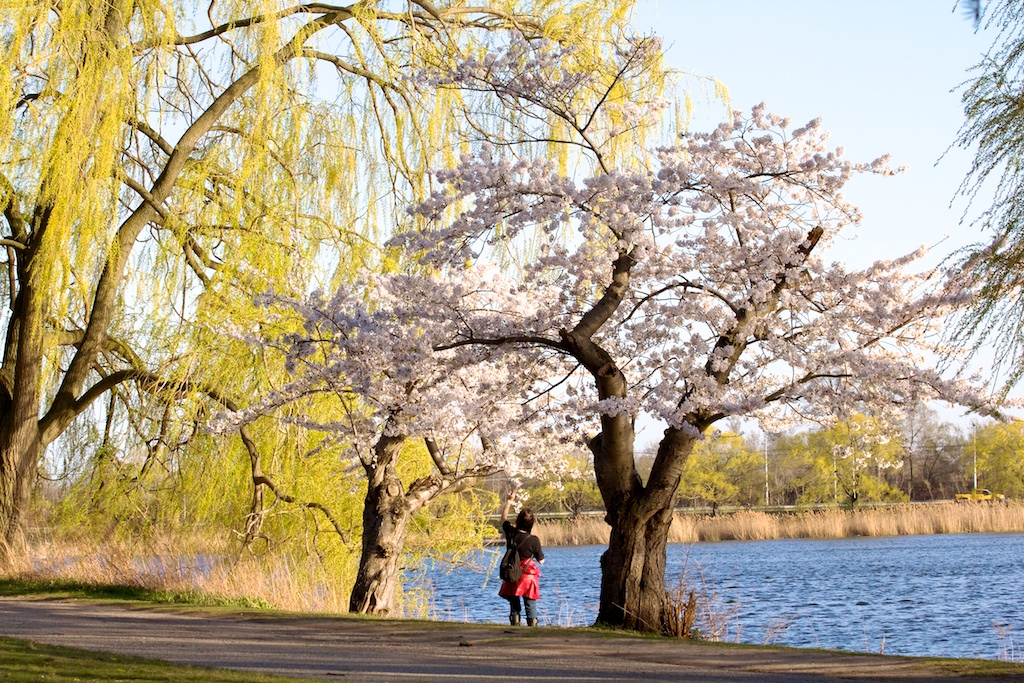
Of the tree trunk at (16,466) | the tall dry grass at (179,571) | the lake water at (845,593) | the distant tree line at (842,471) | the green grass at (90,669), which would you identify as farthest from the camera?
the distant tree line at (842,471)

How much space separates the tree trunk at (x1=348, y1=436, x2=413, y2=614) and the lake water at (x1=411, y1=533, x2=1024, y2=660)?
87.3 inches

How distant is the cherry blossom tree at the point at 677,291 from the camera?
9.70m

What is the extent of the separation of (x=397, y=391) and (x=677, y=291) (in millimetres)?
3173

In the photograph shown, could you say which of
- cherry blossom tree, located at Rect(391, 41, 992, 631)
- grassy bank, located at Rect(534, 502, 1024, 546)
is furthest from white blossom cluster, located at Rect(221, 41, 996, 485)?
grassy bank, located at Rect(534, 502, 1024, 546)

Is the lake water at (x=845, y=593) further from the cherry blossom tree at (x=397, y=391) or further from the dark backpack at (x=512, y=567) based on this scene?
the cherry blossom tree at (x=397, y=391)

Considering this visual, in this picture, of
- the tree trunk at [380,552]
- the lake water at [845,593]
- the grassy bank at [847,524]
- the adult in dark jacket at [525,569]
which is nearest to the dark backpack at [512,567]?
the adult in dark jacket at [525,569]

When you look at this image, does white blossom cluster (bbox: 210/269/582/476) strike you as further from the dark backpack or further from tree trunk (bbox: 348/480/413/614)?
the dark backpack

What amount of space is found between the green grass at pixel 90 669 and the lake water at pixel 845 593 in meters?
5.73

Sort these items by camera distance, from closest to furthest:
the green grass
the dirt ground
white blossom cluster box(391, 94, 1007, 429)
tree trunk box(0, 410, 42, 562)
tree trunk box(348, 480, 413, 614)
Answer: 1. the green grass
2. the dirt ground
3. white blossom cluster box(391, 94, 1007, 429)
4. tree trunk box(348, 480, 413, 614)
5. tree trunk box(0, 410, 42, 562)

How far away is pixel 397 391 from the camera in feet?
37.9

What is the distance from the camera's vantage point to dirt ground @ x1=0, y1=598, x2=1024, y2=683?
6.87 m

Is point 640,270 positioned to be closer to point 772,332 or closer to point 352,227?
point 772,332

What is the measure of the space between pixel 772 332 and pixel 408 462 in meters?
7.23

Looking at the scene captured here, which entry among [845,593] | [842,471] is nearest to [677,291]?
[845,593]
